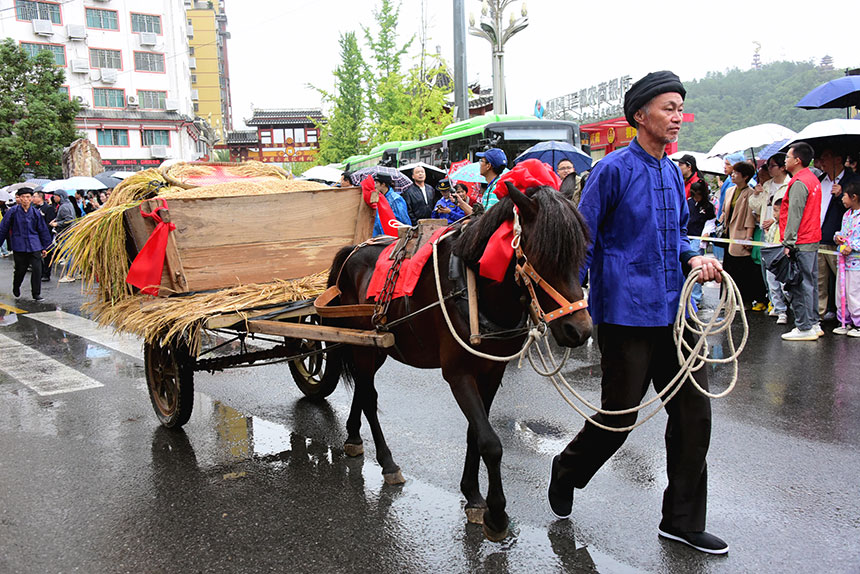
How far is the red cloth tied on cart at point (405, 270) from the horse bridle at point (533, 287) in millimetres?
727

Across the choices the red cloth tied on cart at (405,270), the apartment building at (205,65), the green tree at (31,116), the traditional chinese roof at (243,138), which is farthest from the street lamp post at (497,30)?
the apartment building at (205,65)

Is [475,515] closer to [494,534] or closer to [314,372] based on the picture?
[494,534]

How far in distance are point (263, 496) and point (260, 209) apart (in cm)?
227

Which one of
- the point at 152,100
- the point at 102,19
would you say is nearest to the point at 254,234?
the point at 152,100

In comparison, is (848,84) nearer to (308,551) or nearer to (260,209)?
(260,209)

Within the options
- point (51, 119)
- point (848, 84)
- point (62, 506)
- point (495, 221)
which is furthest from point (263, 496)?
point (51, 119)

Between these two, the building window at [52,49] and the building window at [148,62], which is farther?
the building window at [148,62]

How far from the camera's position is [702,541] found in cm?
316

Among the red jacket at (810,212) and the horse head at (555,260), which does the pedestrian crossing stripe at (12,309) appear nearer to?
the horse head at (555,260)

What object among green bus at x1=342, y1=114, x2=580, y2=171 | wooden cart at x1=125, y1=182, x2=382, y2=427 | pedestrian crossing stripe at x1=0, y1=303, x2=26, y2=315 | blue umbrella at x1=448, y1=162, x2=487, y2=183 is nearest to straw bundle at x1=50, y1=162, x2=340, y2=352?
wooden cart at x1=125, y1=182, x2=382, y2=427

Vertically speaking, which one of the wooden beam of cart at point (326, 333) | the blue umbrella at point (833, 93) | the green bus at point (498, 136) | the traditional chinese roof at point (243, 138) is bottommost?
the wooden beam of cart at point (326, 333)

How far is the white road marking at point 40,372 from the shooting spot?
6.70 meters

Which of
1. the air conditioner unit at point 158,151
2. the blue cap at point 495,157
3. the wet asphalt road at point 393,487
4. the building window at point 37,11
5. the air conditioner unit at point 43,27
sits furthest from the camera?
the air conditioner unit at point 158,151

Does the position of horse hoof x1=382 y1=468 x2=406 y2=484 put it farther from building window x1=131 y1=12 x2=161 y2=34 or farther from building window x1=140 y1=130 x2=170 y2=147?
building window x1=131 y1=12 x2=161 y2=34
